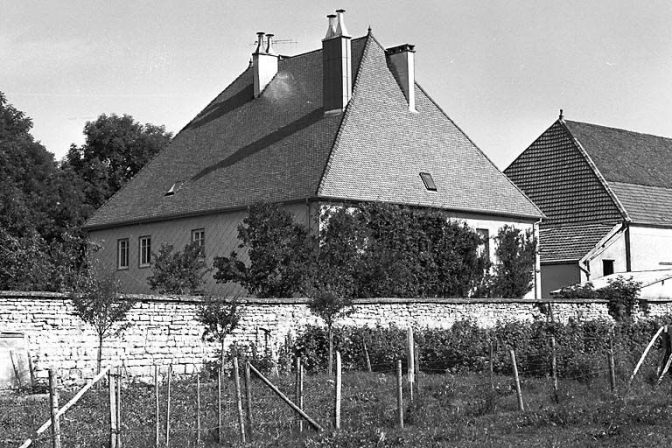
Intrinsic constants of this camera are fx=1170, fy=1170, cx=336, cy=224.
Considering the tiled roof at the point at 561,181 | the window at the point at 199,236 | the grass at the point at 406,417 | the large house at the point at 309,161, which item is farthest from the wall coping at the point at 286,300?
the window at the point at 199,236

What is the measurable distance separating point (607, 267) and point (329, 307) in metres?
20.4

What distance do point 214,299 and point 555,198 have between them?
1033 inches

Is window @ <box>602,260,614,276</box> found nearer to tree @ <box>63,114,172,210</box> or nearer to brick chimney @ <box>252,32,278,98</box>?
brick chimney @ <box>252,32,278,98</box>

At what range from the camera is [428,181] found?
3934cm

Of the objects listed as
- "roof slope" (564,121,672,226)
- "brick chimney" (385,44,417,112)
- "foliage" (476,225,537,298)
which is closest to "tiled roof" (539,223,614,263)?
"roof slope" (564,121,672,226)

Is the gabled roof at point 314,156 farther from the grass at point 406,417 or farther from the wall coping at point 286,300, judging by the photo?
the grass at point 406,417

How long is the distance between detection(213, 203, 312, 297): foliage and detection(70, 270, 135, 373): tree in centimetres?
851

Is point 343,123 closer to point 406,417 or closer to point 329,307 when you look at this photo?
point 329,307

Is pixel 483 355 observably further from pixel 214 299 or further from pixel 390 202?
pixel 390 202

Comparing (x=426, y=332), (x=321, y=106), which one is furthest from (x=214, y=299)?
(x=321, y=106)

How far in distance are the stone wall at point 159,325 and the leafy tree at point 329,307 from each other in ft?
3.21

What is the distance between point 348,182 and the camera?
3691cm

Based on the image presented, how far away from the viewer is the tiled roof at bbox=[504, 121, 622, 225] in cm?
4762

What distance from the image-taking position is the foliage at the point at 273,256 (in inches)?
1281
